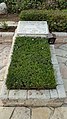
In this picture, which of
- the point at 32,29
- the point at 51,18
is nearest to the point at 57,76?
the point at 32,29

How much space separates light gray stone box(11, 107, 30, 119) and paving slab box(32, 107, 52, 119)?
3.9 inches

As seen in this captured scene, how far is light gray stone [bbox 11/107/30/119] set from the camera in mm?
3132

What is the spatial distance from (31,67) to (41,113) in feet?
2.99

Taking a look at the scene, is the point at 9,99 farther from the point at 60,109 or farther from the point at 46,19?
the point at 46,19

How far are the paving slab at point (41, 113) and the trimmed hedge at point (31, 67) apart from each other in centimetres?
36

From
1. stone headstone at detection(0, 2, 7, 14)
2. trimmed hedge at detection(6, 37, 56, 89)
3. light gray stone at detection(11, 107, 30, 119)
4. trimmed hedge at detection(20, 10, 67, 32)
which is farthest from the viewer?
stone headstone at detection(0, 2, 7, 14)

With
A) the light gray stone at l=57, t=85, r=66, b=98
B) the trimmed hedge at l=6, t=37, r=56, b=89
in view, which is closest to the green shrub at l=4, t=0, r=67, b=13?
the trimmed hedge at l=6, t=37, r=56, b=89

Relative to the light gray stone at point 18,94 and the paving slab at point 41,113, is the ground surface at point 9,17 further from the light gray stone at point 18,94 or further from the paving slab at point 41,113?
the paving slab at point 41,113

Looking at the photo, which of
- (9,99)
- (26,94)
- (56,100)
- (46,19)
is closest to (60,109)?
(56,100)

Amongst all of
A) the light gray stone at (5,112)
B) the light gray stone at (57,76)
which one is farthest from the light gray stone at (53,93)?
the light gray stone at (5,112)

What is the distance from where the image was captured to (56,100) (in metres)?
3.24

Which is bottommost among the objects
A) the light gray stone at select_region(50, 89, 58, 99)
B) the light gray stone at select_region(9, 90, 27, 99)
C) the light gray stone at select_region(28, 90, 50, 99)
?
the light gray stone at select_region(50, 89, 58, 99)

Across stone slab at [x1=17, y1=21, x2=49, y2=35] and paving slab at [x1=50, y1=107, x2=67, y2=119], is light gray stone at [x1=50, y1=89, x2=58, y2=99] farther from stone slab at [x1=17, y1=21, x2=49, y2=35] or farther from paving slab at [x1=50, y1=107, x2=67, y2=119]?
stone slab at [x1=17, y1=21, x2=49, y2=35]

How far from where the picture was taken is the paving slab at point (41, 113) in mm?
3151
